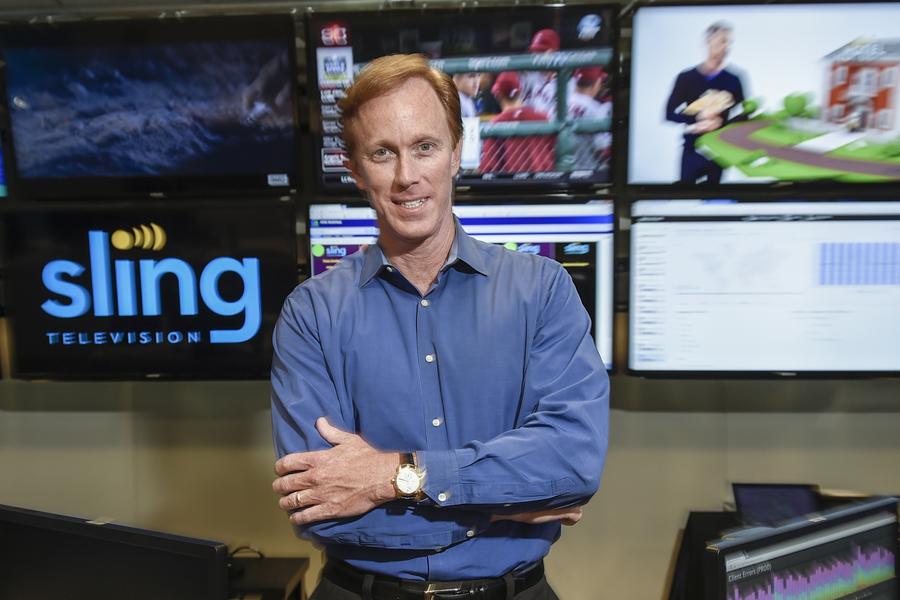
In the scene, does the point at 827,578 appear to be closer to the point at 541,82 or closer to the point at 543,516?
the point at 543,516

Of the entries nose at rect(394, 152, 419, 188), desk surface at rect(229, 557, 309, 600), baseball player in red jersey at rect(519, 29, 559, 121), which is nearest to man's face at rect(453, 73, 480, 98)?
baseball player in red jersey at rect(519, 29, 559, 121)

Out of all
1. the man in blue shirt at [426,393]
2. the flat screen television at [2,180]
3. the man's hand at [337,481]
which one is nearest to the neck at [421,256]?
the man in blue shirt at [426,393]

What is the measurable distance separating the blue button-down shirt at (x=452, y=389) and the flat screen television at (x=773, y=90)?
0.95 meters

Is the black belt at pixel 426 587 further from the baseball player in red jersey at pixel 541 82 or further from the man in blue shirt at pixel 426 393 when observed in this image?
the baseball player in red jersey at pixel 541 82

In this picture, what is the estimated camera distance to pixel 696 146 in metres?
1.93

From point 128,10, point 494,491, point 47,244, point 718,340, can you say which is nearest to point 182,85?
point 128,10

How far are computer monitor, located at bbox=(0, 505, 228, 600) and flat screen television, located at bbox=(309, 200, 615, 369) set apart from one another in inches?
46.4

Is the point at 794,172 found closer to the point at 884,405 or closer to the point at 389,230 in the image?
the point at 884,405

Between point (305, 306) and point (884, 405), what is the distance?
2.12 metres

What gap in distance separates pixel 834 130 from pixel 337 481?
183 centimetres

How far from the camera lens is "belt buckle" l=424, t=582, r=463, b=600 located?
117cm

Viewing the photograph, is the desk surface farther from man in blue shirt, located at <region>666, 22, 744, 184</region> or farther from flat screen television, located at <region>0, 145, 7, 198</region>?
man in blue shirt, located at <region>666, 22, 744, 184</region>

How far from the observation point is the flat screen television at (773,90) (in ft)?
6.16

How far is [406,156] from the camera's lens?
119 cm
